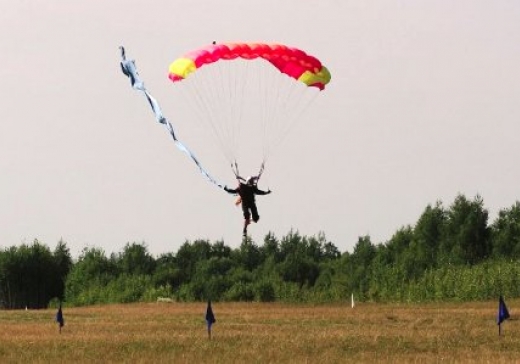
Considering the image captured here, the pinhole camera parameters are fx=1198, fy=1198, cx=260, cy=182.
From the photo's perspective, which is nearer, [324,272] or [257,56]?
[257,56]

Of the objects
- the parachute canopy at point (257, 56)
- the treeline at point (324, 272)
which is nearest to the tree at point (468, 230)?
the treeline at point (324, 272)

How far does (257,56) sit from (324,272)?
221 ft

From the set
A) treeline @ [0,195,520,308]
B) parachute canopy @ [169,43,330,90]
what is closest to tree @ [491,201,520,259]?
treeline @ [0,195,520,308]

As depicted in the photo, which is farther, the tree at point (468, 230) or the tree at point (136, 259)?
the tree at point (136, 259)


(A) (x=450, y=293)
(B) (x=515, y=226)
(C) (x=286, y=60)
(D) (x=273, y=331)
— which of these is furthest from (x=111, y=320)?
(B) (x=515, y=226)

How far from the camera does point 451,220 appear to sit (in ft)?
322

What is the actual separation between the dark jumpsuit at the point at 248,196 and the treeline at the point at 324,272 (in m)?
35.5

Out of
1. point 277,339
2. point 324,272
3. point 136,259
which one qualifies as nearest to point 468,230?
point 324,272

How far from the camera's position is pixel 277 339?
37.8 meters

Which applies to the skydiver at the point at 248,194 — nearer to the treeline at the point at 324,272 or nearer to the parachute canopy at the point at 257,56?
the parachute canopy at the point at 257,56

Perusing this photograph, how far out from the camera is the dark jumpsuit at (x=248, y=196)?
36.8 meters

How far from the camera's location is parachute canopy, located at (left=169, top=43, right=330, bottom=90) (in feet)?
125

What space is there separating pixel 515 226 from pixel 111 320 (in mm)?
48251

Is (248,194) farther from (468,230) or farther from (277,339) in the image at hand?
(468,230)
